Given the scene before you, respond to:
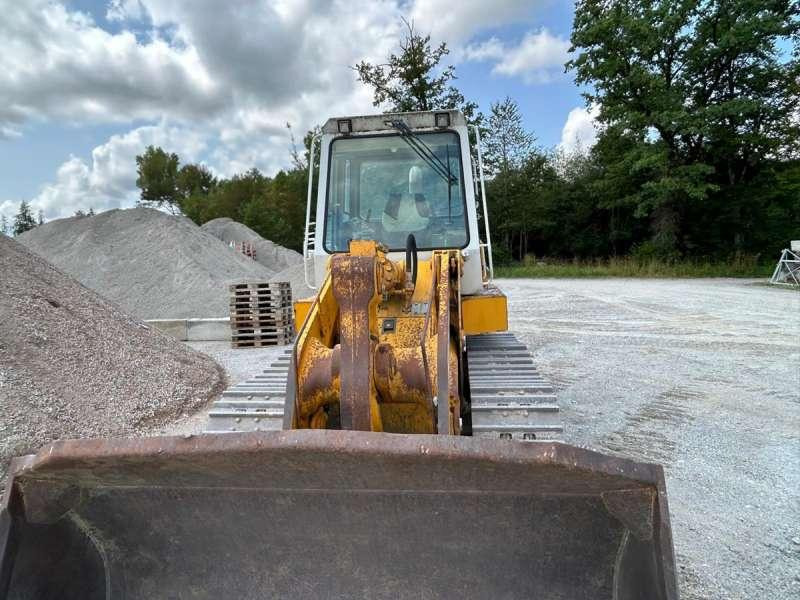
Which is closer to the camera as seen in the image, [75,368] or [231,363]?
[75,368]

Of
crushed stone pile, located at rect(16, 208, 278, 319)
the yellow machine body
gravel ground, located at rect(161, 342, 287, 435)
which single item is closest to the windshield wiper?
the yellow machine body

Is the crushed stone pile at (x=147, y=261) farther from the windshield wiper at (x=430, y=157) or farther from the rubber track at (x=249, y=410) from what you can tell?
the rubber track at (x=249, y=410)

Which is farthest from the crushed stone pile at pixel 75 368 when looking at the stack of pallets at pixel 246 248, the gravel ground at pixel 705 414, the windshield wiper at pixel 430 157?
the stack of pallets at pixel 246 248

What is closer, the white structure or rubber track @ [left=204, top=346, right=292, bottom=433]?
rubber track @ [left=204, top=346, right=292, bottom=433]

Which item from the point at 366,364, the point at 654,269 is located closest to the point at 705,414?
the point at 366,364

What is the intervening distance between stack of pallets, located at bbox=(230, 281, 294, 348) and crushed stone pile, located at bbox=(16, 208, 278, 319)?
257 cm

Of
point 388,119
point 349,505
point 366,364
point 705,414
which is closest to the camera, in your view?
point 349,505

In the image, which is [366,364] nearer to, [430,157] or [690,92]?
[430,157]

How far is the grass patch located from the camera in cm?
2356

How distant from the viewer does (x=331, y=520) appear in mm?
1837

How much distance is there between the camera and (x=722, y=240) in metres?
28.2

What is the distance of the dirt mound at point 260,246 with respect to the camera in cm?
2948

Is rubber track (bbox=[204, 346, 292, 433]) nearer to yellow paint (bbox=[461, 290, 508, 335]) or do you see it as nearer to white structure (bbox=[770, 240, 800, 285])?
yellow paint (bbox=[461, 290, 508, 335])

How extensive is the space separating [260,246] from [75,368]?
26.1 meters
